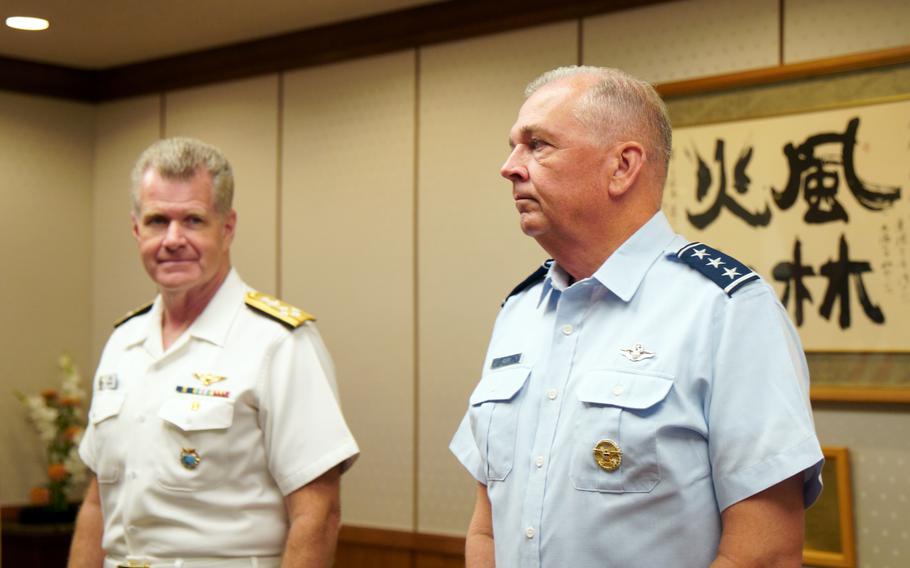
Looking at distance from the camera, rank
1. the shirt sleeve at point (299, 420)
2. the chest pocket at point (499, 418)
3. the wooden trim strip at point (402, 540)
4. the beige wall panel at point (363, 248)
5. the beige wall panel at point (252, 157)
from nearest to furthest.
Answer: the chest pocket at point (499, 418)
the shirt sleeve at point (299, 420)
the wooden trim strip at point (402, 540)
the beige wall panel at point (363, 248)
the beige wall panel at point (252, 157)

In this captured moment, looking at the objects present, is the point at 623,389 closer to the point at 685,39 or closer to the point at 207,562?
the point at 207,562

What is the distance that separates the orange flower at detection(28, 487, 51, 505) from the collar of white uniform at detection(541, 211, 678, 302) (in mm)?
4393

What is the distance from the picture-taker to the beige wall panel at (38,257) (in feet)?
18.1

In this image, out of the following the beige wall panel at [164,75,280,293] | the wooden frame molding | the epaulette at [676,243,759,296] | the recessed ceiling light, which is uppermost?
the recessed ceiling light

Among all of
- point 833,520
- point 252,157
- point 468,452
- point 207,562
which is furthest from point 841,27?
point 252,157

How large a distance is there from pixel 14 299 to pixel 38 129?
91 centimetres

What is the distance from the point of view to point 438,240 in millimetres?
4574

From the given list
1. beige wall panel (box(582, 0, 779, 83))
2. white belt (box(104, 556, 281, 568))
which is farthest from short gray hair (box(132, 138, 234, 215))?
beige wall panel (box(582, 0, 779, 83))

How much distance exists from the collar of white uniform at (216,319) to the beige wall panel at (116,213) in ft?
10.0

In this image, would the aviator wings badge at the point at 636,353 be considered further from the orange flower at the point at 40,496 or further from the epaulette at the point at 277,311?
the orange flower at the point at 40,496

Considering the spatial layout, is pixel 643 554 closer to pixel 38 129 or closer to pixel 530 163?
pixel 530 163

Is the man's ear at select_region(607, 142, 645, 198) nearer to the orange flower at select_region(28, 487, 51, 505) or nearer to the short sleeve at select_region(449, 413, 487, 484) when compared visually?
the short sleeve at select_region(449, 413, 487, 484)

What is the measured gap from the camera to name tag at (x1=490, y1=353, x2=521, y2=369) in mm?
1926

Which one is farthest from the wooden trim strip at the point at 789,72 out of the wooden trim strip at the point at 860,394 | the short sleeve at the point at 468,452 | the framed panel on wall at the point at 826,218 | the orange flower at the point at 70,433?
the orange flower at the point at 70,433
